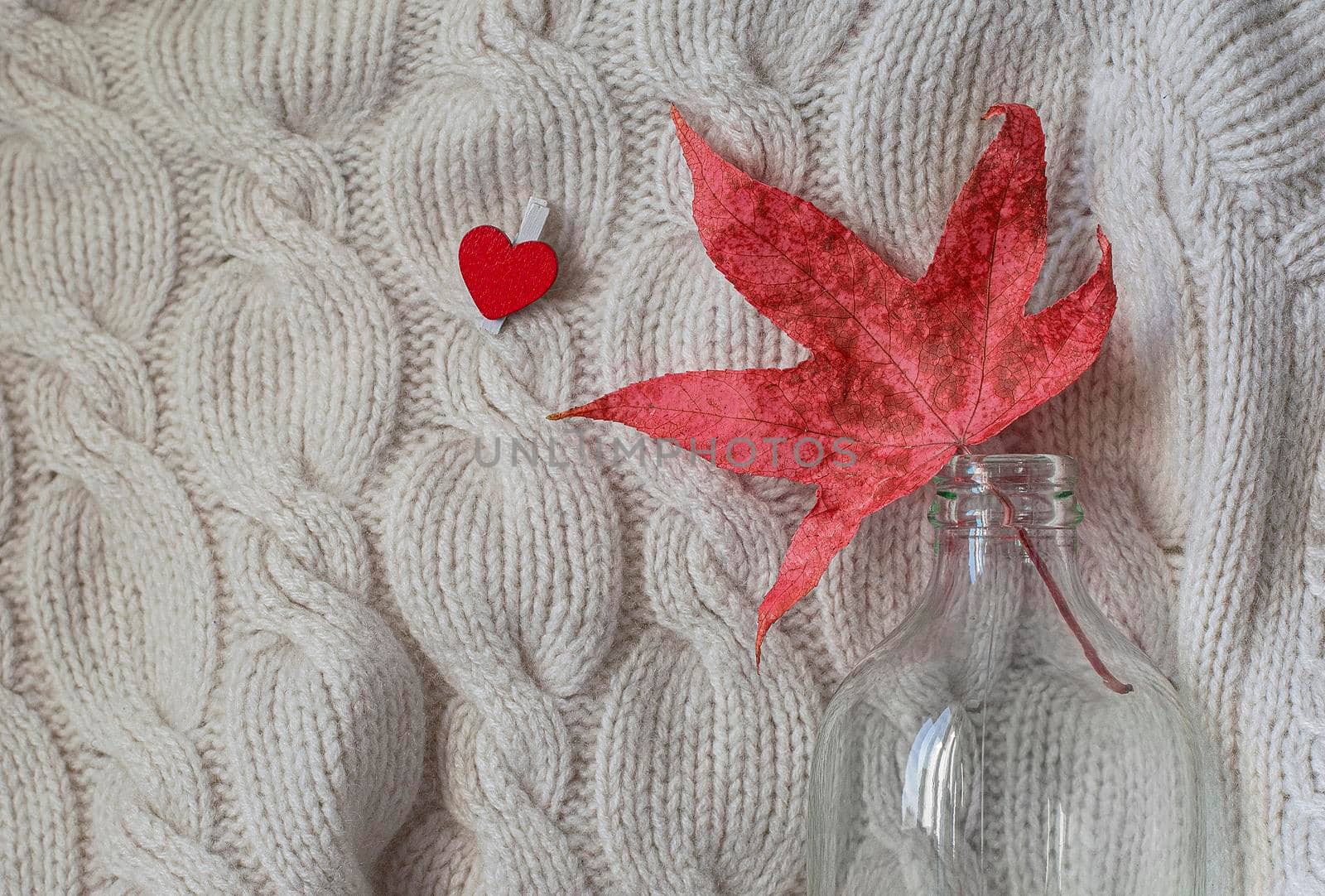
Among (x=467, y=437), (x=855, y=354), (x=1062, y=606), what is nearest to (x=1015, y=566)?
(x=1062, y=606)

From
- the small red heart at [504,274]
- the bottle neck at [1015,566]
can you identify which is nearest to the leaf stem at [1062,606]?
the bottle neck at [1015,566]

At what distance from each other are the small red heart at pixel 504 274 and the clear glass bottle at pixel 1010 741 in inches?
11.0

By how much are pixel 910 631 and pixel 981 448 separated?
0.43 feet

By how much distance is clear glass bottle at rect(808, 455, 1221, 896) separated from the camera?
21.4 inches

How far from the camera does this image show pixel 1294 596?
1.86 ft

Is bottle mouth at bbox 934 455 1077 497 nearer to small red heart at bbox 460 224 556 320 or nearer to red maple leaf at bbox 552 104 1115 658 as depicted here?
red maple leaf at bbox 552 104 1115 658

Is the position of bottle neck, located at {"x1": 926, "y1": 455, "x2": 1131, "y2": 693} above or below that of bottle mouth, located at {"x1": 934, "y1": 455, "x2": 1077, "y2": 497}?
below

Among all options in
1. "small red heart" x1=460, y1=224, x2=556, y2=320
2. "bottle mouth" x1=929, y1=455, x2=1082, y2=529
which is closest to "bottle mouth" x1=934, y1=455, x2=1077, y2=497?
"bottle mouth" x1=929, y1=455, x2=1082, y2=529

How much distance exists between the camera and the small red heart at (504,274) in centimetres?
62

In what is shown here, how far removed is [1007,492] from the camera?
540 mm

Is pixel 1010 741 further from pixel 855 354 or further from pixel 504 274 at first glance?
pixel 504 274

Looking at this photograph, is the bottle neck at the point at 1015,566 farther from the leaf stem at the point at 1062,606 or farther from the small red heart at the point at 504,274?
the small red heart at the point at 504,274

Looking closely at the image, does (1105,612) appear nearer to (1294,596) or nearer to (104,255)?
(1294,596)

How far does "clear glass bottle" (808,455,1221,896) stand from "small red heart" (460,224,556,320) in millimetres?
279
